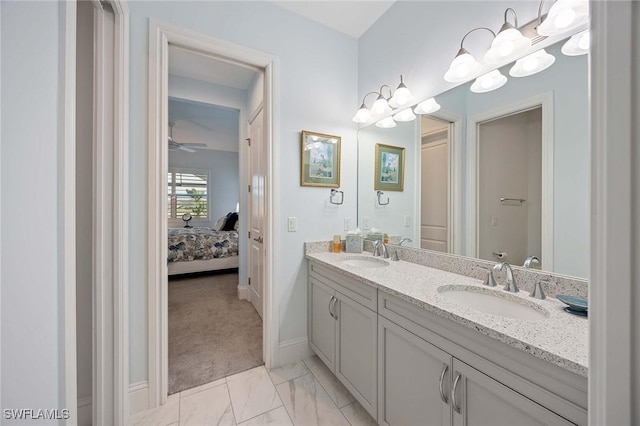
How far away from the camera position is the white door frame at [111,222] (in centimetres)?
131

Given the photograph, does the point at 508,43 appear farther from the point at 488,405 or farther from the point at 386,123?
the point at 488,405

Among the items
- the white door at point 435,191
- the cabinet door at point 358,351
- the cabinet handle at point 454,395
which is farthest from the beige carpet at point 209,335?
the white door at point 435,191

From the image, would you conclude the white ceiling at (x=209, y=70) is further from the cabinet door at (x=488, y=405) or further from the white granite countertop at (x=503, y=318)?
the cabinet door at (x=488, y=405)

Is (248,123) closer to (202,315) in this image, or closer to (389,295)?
(202,315)

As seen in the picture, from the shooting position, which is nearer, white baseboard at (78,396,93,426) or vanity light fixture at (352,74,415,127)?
white baseboard at (78,396,93,426)

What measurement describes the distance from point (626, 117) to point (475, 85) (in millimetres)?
1276

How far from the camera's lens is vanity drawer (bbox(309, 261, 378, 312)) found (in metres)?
1.34

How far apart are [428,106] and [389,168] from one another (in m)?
0.55

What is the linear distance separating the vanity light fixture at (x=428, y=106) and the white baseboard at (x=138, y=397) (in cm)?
248

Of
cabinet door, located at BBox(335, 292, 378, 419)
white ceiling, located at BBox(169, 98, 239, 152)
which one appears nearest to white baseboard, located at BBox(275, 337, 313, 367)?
cabinet door, located at BBox(335, 292, 378, 419)

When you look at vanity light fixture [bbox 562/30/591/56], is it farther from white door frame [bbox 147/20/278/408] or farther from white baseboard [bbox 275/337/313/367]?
white baseboard [bbox 275/337/313/367]

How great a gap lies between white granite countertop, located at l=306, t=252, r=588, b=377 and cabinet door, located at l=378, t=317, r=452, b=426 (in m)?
0.18

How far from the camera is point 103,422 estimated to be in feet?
4.34

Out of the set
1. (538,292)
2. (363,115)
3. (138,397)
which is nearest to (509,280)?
(538,292)
